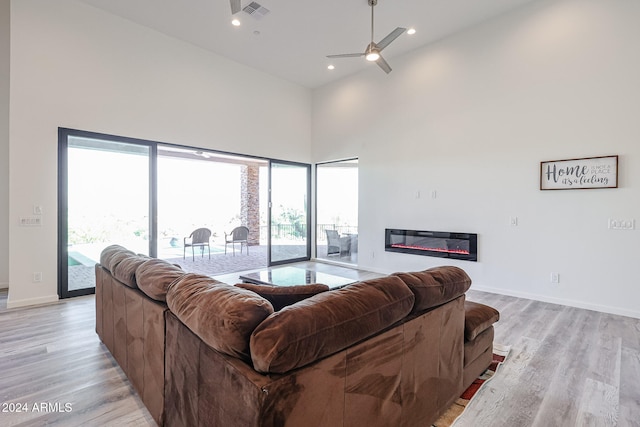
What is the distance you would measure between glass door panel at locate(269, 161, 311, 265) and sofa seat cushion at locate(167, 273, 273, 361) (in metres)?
5.32

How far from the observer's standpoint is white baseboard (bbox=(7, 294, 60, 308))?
147 inches

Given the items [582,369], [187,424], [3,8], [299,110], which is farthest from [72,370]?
[299,110]

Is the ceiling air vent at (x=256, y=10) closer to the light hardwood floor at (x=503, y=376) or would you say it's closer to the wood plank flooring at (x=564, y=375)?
the light hardwood floor at (x=503, y=376)

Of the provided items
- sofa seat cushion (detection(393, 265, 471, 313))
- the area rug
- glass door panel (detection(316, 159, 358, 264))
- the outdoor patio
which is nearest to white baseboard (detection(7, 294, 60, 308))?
the outdoor patio

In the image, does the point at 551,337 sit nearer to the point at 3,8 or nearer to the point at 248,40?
the point at 248,40

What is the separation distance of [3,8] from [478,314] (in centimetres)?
738

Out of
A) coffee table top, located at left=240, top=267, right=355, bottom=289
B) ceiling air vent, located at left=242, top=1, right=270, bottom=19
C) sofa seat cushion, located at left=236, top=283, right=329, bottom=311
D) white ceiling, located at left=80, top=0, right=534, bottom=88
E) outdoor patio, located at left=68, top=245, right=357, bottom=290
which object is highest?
white ceiling, located at left=80, top=0, right=534, bottom=88

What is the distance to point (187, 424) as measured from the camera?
135 centimetres

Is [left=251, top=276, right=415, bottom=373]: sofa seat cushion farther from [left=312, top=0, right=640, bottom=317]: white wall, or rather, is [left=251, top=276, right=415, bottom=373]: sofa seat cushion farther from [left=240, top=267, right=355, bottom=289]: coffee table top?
[left=312, top=0, right=640, bottom=317]: white wall

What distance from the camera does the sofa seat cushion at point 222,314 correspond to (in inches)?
42.9

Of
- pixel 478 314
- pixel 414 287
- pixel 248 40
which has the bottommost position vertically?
pixel 478 314

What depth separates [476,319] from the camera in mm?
2084

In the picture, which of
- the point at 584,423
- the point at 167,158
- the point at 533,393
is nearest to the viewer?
the point at 584,423

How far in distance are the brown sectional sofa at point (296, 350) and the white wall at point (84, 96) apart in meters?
3.06
